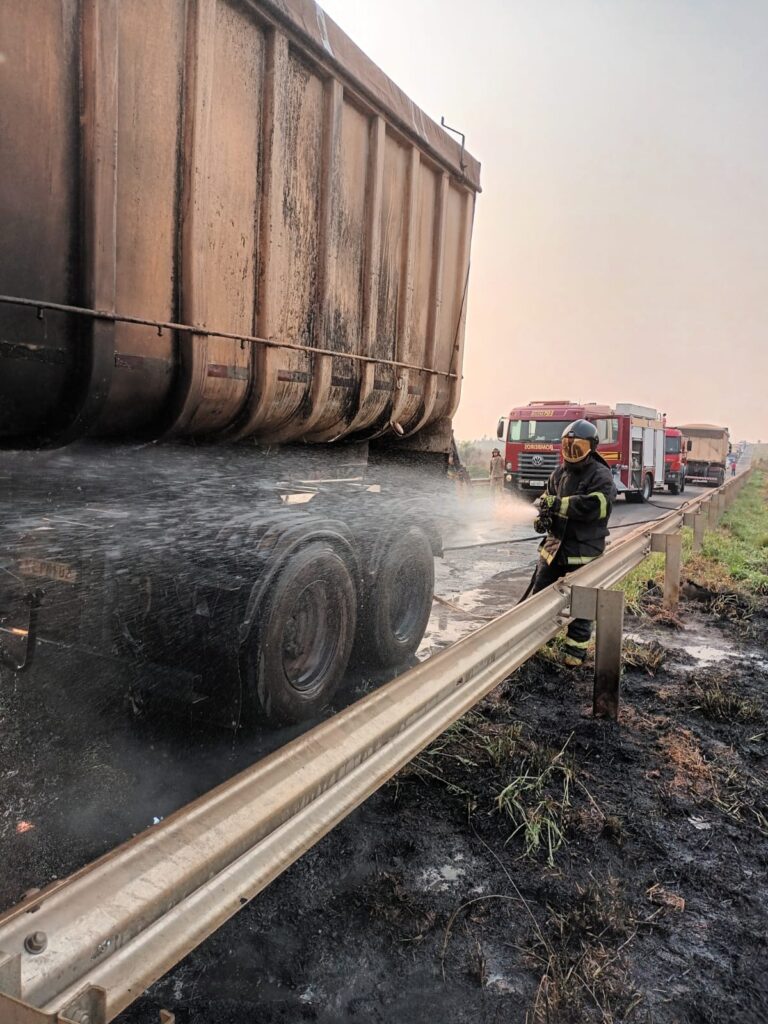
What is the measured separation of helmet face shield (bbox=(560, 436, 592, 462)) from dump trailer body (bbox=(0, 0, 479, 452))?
1.41m

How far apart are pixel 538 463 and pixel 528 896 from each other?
1571 centimetres

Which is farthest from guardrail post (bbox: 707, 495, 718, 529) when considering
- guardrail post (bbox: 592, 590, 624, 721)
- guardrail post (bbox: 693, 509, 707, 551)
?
guardrail post (bbox: 592, 590, 624, 721)

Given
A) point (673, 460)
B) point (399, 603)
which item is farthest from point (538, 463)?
point (399, 603)

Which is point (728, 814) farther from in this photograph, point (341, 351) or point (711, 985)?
point (341, 351)

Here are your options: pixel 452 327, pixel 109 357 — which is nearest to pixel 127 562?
pixel 109 357

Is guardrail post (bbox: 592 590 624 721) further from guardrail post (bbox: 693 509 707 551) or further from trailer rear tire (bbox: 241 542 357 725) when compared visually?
guardrail post (bbox: 693 509 707 551)

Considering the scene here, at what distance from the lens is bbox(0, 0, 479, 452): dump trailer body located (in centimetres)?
246

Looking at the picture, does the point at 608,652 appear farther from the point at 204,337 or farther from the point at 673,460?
the point at 673,460

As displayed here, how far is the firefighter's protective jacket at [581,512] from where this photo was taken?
5121 mm

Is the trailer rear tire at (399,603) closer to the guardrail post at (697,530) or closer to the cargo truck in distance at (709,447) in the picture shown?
the guardrail post at (697,530)

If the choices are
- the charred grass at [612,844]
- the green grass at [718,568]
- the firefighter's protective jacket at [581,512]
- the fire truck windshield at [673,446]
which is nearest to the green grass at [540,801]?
the charred grass at [612,844]

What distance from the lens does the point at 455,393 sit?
5590 millimetres

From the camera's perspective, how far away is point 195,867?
3.96 feet

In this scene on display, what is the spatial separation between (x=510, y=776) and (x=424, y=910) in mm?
926
